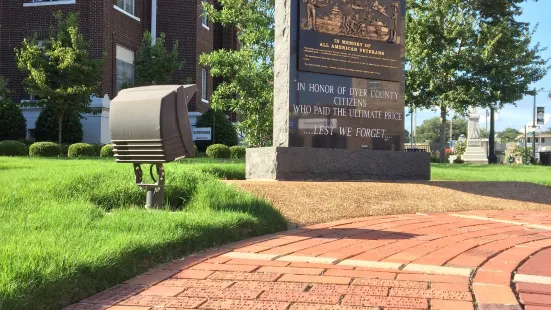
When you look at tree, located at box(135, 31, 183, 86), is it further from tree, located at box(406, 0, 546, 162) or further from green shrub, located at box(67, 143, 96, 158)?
tree, located at box(406, 0, 546, 162)

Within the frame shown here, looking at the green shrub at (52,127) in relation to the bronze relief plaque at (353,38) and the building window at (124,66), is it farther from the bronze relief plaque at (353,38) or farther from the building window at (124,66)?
the bronze relief plaque at (353,38)

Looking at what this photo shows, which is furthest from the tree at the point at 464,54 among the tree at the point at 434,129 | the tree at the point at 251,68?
the tree at the point at 434,129

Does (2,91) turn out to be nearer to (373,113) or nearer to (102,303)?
(373,113)

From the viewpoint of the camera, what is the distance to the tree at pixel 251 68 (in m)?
19.8

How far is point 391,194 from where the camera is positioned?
732 cm

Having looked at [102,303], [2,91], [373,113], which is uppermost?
[2,91]

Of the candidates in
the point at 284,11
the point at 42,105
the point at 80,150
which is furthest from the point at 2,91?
the point at 284,11

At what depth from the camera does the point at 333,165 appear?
866 cm

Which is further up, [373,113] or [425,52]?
[425,52]

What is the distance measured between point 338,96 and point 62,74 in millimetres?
11021

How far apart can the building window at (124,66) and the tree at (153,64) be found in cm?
83

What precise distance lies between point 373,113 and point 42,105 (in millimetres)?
12887

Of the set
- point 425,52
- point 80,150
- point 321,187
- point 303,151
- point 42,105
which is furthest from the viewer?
point 425,52

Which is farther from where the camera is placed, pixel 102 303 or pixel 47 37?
pixel 47 37
